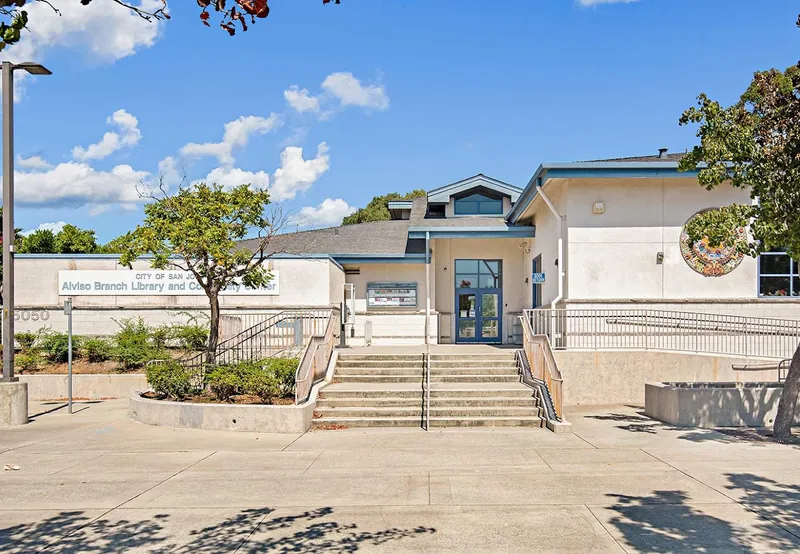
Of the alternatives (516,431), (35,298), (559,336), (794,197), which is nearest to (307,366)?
(516,431)

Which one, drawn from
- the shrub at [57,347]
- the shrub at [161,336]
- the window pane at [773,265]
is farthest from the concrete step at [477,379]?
the shrub at [57,347]

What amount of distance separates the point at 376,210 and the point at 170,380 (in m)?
49.6

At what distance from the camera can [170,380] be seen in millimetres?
14227

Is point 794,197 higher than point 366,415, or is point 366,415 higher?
point 794,197

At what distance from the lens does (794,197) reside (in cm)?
1133

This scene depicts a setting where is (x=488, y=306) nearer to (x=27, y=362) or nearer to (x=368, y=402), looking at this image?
(x=368, y=402)

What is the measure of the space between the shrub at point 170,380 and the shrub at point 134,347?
4.31 m

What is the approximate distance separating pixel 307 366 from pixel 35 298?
1159cm

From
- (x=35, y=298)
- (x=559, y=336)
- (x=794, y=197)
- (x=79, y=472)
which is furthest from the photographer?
(x=35, y=298)

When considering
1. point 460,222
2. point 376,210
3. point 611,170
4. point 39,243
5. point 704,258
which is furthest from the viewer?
point 376,210

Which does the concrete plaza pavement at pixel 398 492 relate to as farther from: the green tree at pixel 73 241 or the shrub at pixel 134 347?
the green tree at pixel 73 241

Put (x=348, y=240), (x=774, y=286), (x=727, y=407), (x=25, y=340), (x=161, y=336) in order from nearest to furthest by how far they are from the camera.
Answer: (x=727, y=407) < (x=774, y=286) < (x=25, y=340) < (x=161, y=336) < (x=348, y=240)

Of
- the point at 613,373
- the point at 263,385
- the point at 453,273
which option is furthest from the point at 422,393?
the point at 453,273

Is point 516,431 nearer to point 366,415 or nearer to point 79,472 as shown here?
point 366,415
